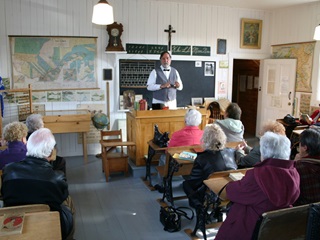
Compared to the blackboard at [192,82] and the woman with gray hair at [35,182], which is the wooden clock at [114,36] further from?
the woman with gray hair at [35,182]

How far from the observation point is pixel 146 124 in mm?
4836

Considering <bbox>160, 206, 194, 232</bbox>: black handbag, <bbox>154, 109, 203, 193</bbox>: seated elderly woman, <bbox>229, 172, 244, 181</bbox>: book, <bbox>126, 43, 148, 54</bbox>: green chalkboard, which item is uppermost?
<bbox>126, 43, 148, 54</bbox>: green chalkboard

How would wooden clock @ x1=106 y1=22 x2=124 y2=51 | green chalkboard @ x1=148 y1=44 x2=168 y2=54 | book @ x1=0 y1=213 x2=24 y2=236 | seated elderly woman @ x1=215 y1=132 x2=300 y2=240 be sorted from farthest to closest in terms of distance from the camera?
green chalkboard @ x1=148 y1=44 x2=168 y2=54 < wooden clock @ x1=106 y1=22 x2=124 y2=51 < seated elderly woman @ x1=215 y1=132 x2=300 y2=240 < book @ x1=0 y1=213 x2=24 y2=236

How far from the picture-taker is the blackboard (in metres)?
6.82

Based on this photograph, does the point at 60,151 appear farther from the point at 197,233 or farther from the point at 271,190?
the point at 271,190

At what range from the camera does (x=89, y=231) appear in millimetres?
3277

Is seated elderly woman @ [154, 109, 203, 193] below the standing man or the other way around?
below

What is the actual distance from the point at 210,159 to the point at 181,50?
14.0 ft

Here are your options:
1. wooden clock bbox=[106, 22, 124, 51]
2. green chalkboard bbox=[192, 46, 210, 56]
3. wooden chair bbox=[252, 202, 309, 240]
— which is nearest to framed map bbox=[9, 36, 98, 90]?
wooden clock bbox=[106, 22, 124, 51]

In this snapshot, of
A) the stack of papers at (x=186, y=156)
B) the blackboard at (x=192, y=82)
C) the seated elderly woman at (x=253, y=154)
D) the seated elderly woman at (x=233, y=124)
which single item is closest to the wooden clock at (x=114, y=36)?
the blackboard at (x=192, y=82)

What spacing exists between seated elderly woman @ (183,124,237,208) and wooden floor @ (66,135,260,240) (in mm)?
617

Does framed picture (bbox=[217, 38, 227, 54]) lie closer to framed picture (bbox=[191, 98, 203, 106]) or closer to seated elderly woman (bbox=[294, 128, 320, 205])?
framed picture (bbox=[191, 98, 203, 106])

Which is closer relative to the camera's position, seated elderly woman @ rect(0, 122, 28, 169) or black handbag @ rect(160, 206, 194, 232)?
seated elderly woman @ rect(0, 122, 28, 169)

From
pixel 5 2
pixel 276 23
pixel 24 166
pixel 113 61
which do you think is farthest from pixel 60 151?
pixel 276 23
